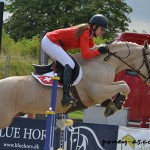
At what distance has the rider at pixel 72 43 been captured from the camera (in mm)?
7895

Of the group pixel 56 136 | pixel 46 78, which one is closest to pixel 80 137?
pixel 56 136

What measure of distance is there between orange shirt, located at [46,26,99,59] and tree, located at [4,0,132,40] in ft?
107

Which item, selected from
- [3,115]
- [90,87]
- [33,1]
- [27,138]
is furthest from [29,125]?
[33,1]

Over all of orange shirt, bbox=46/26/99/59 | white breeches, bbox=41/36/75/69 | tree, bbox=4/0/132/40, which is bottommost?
white breeches, bbox=41/36/75/69

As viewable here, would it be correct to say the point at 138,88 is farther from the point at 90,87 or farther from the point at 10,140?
the point at 90,87

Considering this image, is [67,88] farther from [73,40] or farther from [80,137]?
[80,137]

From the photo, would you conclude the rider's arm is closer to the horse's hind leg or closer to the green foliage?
the horse's hind leg

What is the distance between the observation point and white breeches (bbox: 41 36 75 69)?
8.02 meters

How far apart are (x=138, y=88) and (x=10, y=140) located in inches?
144

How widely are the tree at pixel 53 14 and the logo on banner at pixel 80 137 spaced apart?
30.3 metres

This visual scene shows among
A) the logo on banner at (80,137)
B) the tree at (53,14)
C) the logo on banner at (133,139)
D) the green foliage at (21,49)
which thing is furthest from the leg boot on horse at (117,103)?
the tree at (53,14)

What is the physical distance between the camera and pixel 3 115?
8.54m

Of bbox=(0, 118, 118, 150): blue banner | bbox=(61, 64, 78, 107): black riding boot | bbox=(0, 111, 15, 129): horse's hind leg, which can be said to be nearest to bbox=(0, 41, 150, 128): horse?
bbox=(0, 111, 15, 129): horse's hind leg

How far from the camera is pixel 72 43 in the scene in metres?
8.10
